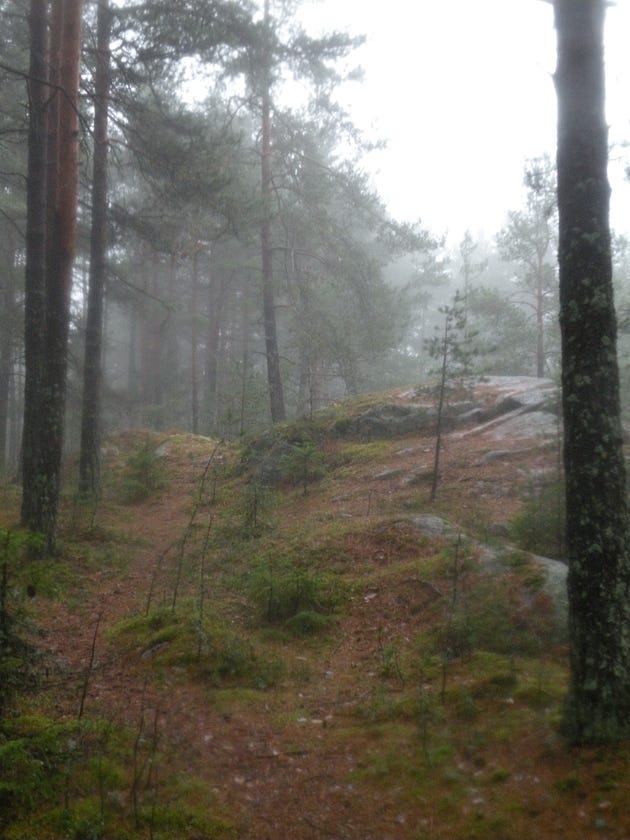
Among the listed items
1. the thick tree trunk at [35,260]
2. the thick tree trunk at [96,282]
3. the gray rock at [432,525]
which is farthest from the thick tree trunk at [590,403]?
the thick tree trunk at [96,282]

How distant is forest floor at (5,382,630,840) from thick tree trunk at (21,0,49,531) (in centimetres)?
121

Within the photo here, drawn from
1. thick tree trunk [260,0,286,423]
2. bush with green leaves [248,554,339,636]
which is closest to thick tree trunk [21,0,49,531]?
bush with green leaves [248,554,339,636]

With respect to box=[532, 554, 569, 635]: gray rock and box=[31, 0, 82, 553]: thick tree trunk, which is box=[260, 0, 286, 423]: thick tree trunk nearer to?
box=[31, 0, 82, 553]: thick tree trunk

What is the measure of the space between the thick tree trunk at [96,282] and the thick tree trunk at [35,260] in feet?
8.47

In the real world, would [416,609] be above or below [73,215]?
below

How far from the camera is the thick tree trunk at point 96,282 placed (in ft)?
42.9

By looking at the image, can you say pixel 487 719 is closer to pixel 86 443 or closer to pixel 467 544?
pixel 467 544

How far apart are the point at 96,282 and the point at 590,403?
484 inches

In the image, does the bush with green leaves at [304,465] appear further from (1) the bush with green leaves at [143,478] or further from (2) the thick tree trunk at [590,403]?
(2) the thick tree trunk at [590,403]

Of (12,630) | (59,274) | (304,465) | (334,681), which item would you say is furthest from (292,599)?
(304,465)

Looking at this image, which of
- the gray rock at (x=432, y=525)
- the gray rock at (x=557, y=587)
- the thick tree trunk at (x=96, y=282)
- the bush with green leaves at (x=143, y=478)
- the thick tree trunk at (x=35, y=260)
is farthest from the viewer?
the bush with green leaves at (x=143, y=478)

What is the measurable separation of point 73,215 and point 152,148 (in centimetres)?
305

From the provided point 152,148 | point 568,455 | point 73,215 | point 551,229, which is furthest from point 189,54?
point 551,229

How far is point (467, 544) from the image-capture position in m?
7.76
